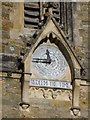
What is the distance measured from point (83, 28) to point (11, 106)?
232cm

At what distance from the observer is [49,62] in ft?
49.1

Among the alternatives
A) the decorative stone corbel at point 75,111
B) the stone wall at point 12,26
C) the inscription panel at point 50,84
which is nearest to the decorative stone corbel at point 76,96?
the decorative stone corbel at point 75,111

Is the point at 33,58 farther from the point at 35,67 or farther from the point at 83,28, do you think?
the point at 83,28

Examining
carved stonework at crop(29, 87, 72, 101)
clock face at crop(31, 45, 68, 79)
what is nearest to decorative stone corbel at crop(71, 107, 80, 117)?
carved stonework at crop(29, 87, 72, 101)

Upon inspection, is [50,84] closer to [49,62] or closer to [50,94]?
[50,94]

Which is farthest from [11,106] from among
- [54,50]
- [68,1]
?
[68,1]

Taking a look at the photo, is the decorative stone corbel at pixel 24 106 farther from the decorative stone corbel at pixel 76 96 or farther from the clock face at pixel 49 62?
the decorative stone corbel at pixel 76 96

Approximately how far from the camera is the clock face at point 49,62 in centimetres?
1487

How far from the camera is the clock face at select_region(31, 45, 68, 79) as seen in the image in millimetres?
14867

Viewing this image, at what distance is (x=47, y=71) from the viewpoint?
14898 millimetres

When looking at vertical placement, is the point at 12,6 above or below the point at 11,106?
above

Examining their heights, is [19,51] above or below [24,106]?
above

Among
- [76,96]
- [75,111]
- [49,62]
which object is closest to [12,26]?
[49,62]

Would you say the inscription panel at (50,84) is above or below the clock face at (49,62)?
below
